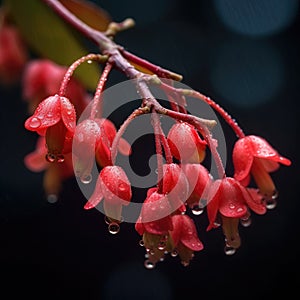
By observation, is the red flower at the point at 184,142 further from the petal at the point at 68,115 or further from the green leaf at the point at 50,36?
the green leaf at the point at 50,36

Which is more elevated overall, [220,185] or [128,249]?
[220,185]

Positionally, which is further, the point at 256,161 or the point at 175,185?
the point at 256,161

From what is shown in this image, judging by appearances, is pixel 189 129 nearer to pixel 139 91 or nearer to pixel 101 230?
pixel 139 91

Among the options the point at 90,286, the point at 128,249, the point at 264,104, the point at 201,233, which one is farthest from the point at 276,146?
the point at 90,286

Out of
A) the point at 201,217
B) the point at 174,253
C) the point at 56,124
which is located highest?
the point at 56,124

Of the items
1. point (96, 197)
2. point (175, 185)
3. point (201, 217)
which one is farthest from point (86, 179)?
point (201, 217)

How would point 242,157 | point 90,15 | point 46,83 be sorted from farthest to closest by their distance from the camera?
point 46,83 < point 90,15 < point 242,157

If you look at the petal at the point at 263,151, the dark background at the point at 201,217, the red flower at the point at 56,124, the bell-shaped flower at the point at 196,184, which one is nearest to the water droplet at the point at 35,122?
the red flower at the point at 56,124

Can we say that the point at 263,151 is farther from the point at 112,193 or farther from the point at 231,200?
the point at 112,193
